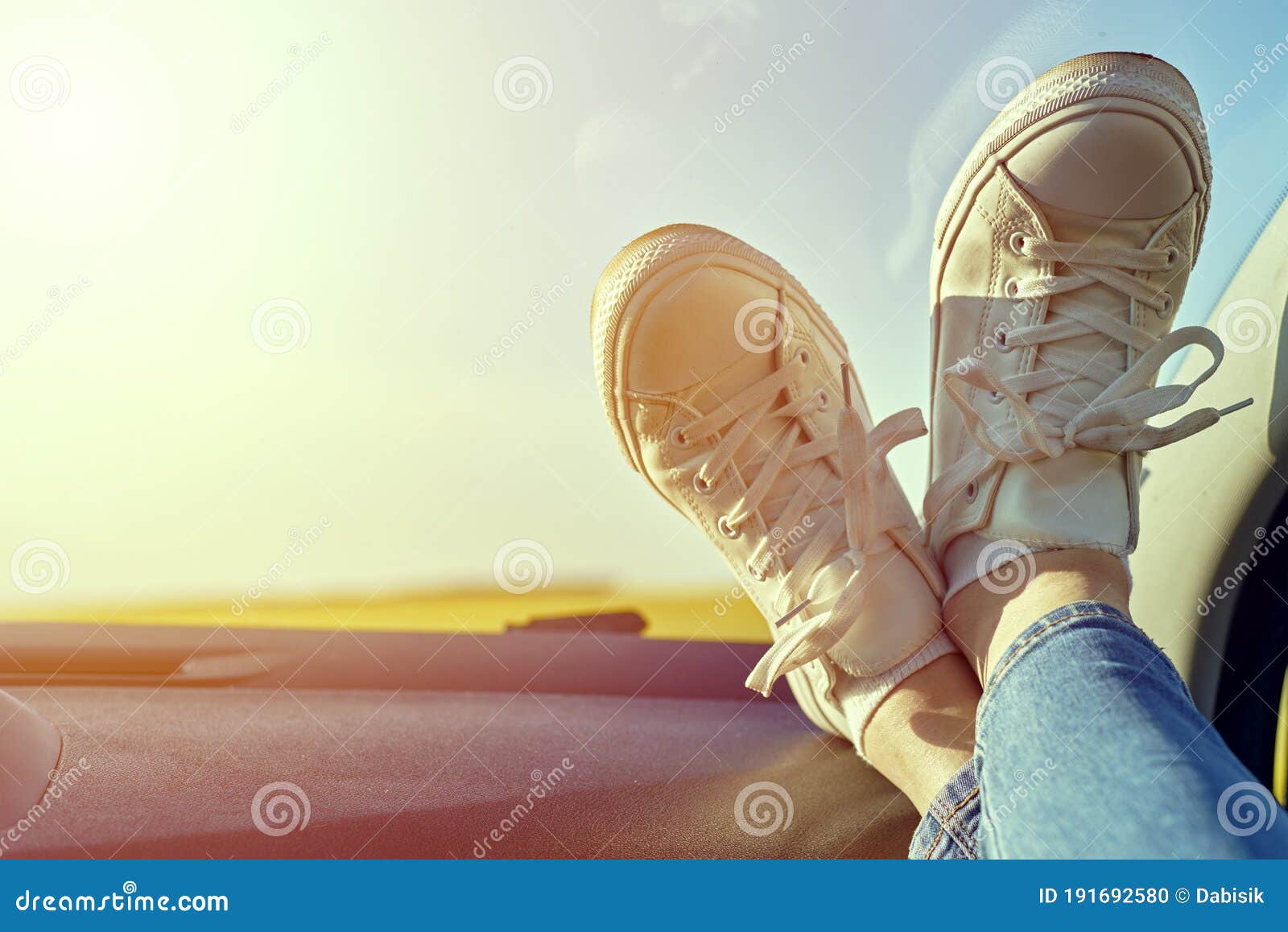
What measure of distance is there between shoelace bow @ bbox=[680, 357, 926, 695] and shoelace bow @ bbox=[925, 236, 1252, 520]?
7 cm

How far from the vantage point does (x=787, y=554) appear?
896mm

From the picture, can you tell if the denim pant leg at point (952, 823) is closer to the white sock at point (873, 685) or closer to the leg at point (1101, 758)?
the leg at point (1101, 758)

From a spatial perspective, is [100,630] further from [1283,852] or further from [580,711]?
[1283,852]

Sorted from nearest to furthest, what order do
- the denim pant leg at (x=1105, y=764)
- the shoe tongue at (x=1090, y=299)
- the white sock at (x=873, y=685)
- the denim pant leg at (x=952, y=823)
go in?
the denim pant leg at (x=1105, y=764)
the denim pant leg at (x=952, y=823)
the white sock at (x=873, y=685)
the shoe tongue at (x=1090, y=299)

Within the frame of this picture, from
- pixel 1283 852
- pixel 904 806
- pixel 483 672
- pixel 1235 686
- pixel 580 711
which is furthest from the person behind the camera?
pixel 483 672

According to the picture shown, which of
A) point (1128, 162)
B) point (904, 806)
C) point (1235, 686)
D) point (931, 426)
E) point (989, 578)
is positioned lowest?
point (1235, 686)

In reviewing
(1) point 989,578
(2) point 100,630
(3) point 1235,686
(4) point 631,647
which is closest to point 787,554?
(1) point 989,578

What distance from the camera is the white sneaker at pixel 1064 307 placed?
0.81 m

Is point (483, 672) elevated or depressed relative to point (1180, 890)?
elevated

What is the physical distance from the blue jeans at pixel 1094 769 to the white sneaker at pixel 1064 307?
0.19 metres

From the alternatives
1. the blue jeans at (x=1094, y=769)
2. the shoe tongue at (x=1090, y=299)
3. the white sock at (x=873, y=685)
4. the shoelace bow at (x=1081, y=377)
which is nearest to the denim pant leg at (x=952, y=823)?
the blue jeans at (x=1094, y=769)

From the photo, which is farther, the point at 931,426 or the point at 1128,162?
the point at 931,426

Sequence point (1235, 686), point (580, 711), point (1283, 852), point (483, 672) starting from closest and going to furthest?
point (1283, 852) → point (1235, 686) → point (580, 711) → point (483, 672)

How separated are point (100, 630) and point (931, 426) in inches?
41.1
